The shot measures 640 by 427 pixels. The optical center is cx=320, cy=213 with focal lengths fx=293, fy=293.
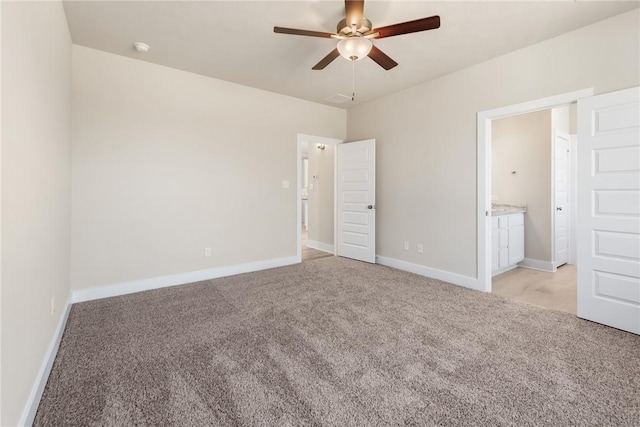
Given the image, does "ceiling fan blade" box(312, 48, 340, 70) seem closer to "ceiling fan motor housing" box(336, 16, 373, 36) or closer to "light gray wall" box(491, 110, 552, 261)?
"ceiling fan motor housing" box(336, 16, 373, 36)

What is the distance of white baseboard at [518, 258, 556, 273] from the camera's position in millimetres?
4461

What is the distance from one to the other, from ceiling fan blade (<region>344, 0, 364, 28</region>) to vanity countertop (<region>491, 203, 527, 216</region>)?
3.16m

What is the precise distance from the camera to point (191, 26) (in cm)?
273

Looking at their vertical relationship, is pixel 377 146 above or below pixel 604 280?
above

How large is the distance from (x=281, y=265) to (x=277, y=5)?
3.40 m

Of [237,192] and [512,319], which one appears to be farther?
[237,192]

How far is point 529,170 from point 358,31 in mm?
3958

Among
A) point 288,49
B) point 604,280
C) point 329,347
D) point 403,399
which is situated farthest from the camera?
point 288,49

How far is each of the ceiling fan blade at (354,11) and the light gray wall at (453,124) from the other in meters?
2.09

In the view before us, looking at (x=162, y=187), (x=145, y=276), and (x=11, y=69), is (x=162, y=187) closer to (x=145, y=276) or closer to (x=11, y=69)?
(x=145, y=276)

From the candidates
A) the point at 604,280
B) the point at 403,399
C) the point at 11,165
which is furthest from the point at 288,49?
the point at 604,280

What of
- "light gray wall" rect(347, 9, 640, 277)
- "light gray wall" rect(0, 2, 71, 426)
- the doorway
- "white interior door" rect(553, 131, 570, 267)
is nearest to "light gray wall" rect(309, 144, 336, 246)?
"light gray wall" rect(347, 9, 640, 277)

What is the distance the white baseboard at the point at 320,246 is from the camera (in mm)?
5863

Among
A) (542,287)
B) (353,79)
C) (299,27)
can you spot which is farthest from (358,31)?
(542,287)
